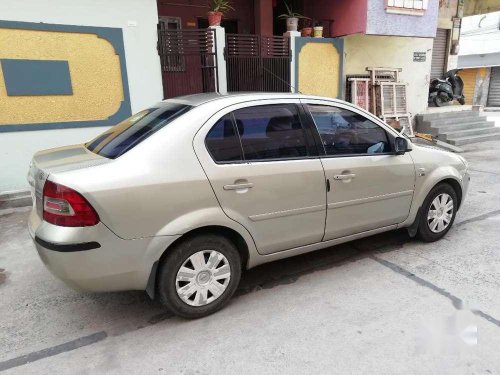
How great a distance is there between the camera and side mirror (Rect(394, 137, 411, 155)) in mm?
3607

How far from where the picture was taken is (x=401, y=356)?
97.0 inches

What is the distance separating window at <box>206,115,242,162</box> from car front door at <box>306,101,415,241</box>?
782 mm

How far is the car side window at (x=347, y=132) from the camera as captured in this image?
10.9 ft

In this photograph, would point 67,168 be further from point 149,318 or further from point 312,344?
point 312,344

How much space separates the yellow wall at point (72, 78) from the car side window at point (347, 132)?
4.18 m

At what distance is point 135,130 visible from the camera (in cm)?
297

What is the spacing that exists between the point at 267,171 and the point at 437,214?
223 centimetres

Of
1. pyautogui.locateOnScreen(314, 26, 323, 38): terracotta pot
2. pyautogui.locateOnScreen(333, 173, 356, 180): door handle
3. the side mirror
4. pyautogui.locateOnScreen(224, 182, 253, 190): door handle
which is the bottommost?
pyautogui.locateOnScreen(333, 173, 356, 180): door handle

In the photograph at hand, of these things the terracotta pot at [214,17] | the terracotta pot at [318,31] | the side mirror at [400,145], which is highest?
the terracotta pot at [214,17]

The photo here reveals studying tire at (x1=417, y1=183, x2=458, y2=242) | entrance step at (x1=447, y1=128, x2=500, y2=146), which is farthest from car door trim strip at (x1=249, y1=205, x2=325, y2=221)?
entrance step at (x1=447, y1=128, x2=500, y2=146)

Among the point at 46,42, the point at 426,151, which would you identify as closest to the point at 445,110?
the point at 426,151

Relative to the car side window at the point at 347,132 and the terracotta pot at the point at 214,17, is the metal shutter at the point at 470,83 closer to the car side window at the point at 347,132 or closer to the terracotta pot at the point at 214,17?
the terracotta pot at the point at 214,17

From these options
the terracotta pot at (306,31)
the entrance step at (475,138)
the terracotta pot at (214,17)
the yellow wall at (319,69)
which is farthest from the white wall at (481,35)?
the terracotta pot at (214,17)

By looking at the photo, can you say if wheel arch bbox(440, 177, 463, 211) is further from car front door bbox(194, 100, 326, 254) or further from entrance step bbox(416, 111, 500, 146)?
entrance step bbox(416, 111, 500, 146)
